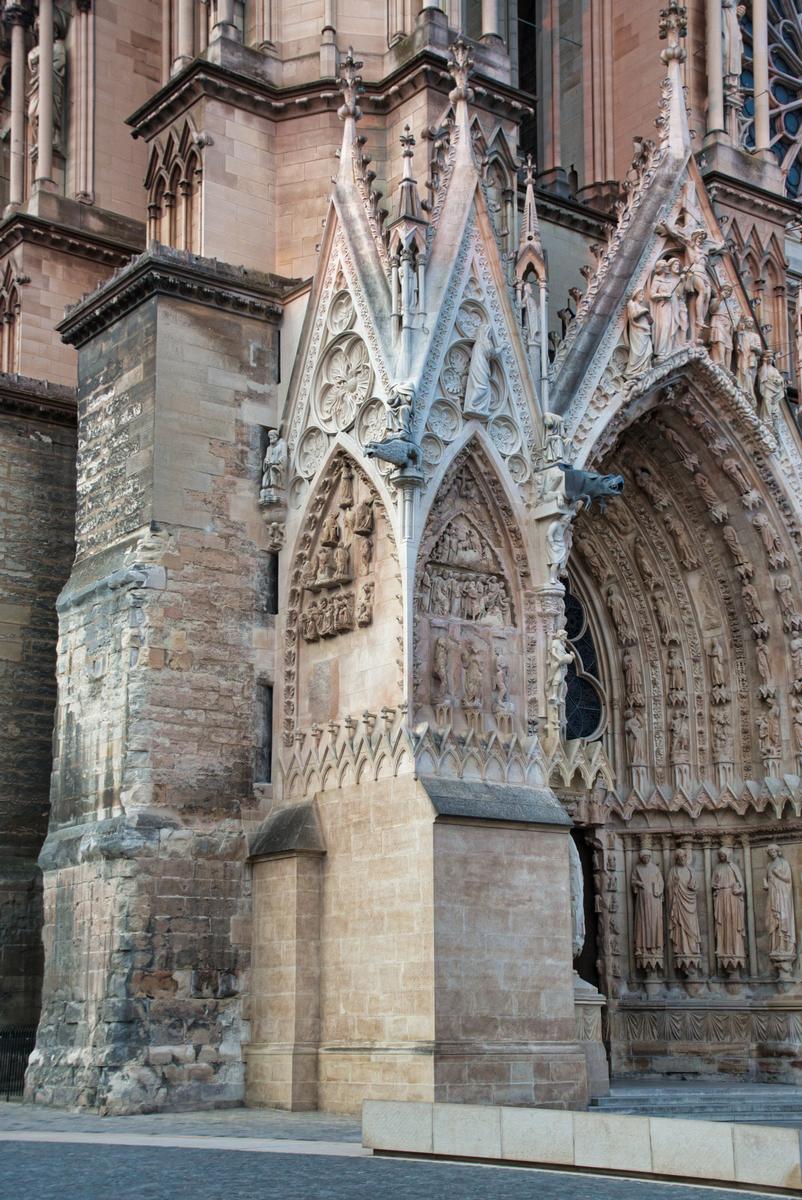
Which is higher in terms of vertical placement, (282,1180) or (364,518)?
(364,518)

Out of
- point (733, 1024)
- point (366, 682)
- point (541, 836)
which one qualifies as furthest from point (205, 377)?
point (733, 1024)

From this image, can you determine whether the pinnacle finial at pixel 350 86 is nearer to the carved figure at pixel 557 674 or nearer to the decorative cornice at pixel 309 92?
the decorative cornice at pixel 309 92

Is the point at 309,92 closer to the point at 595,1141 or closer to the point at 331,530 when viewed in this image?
the point at 331,530

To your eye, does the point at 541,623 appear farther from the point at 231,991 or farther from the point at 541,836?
the point at 231,991

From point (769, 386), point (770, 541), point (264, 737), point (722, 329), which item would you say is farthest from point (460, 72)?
point (264, 737)

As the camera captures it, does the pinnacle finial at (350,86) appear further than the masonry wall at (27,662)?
No

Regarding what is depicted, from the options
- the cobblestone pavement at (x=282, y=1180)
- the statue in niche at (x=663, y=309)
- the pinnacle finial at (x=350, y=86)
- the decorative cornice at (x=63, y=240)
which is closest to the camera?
the cobblestone pavement at (x=282, y=1180)

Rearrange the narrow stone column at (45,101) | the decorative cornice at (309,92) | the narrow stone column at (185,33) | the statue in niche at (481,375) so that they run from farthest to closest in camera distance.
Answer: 1. the narrow stone column at (45,101)
2. the narrow stone column at (185,33)
3. the decorative cornice at (309,92)
4. the statue in niche at (481,375)

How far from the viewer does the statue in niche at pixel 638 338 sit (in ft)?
65.4

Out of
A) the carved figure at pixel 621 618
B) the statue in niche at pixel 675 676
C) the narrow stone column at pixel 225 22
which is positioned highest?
the narrow stone column at pixel 225 22

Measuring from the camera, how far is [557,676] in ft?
59.4

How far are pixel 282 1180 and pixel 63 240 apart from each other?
16.0 m

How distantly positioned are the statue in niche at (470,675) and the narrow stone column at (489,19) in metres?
8.13

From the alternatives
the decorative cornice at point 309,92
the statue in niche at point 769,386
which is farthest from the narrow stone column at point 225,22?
the statue in niche at point 769,386
